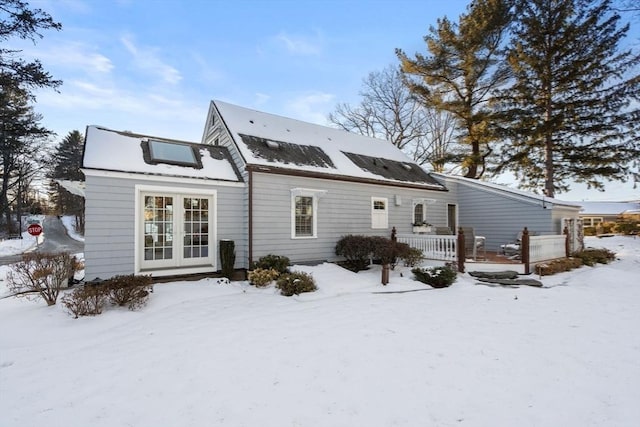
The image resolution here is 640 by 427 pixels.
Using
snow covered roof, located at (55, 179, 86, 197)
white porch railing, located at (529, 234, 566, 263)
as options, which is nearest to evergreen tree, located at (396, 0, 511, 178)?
white porch railing, located at (529, 234, 566, 263)

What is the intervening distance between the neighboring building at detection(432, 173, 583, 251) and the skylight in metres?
10.6

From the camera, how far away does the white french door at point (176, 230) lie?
7363mm

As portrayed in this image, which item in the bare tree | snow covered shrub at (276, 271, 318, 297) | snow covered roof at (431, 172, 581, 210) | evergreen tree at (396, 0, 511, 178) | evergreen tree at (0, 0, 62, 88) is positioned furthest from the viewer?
the bare tree

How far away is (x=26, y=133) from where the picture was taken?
19.3 m

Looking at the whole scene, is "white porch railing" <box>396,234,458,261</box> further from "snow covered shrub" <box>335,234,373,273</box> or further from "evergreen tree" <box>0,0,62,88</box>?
"evergreen tree" <box>0,0,62,88</box>

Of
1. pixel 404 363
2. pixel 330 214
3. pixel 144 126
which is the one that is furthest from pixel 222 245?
pixel 144 126

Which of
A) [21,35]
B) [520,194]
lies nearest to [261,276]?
[520,194]

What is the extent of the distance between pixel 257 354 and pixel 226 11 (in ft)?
34.8

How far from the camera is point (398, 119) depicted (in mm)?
22609

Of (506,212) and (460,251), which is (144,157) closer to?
(460,251)

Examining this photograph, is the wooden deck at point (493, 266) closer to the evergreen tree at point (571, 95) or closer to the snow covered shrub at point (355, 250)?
the snow covered shrub at point (355, 250)

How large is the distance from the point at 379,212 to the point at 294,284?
5.47 meters

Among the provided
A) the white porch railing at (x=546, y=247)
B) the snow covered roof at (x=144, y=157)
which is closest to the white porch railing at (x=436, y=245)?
the white porch railing at (x=546, y=247)

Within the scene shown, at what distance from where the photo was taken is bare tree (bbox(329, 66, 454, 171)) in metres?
22.3
